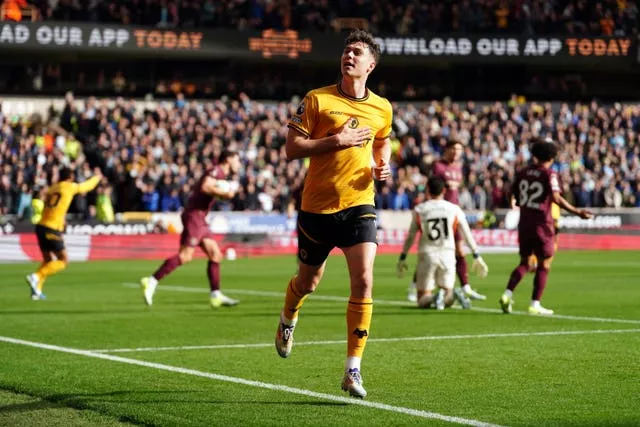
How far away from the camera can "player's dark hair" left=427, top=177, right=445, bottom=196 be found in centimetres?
A: 1702

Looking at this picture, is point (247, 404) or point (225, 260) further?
point (225, 260)

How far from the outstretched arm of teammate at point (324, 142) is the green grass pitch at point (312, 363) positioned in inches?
69.7

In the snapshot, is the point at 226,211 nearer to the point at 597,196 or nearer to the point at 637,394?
the point at 597,196

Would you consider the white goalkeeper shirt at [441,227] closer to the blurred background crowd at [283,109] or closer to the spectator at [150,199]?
the blurred background crowd at [283,109]

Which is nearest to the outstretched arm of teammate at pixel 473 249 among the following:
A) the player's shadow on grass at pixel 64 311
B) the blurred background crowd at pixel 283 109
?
the player's shadow on grass at pixel 64 311

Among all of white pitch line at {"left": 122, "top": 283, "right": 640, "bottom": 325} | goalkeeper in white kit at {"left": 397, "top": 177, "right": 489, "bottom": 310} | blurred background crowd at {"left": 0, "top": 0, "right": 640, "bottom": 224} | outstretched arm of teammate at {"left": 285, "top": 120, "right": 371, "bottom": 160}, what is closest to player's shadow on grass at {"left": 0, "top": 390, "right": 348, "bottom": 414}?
outstretched arm of teammate at {"left": 285, "top": 120, "right": 371, "bottom": 160}

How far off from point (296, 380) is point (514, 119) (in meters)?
40.2

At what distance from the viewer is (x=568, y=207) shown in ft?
50.3

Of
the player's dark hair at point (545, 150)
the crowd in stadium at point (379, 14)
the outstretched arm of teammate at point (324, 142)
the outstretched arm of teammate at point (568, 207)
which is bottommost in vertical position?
the outstretched arm of teammate at point (568, 207)

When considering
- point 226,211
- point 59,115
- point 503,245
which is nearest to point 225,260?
point 226,211

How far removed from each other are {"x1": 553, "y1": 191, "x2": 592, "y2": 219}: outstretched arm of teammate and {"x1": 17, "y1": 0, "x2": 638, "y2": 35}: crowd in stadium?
35.8 meters

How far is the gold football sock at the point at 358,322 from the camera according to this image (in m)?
8.74

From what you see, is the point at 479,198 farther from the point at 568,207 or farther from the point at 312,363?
the point at 312,363

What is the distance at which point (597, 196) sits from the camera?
42.8 meters
